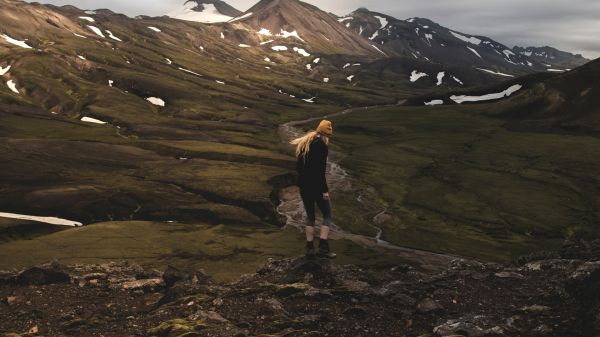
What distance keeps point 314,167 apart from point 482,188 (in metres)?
119

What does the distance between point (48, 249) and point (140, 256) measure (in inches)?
493

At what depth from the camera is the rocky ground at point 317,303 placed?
64.7ft

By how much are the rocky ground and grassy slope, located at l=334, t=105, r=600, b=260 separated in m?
61.7

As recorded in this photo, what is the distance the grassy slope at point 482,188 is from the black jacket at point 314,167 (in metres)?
66.0

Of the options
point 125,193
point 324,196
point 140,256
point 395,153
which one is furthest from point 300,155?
point 395,153

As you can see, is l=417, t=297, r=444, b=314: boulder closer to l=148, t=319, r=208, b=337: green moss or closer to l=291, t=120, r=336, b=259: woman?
l=291, t=120, r=336, b=259: woman

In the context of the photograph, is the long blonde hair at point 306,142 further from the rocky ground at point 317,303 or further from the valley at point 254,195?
the valley at point 254,195

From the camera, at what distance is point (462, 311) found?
71.0ft

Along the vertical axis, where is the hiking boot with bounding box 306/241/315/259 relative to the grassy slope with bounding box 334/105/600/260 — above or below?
above

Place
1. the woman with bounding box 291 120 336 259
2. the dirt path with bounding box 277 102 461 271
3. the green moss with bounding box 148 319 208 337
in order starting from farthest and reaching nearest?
1. the dirt path with bounding box 277 102 461 271
2. the woman with bounding box 291 120 336 259
3. the green moss with bounding box 148 319 208 337

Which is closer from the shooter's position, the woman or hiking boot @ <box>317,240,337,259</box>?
the woman

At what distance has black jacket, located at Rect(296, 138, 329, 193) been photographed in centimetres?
2388

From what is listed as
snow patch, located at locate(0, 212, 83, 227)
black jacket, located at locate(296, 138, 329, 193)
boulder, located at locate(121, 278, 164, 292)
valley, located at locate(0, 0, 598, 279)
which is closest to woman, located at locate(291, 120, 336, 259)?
black jacket, located at locate(296, 138, 329, 193)

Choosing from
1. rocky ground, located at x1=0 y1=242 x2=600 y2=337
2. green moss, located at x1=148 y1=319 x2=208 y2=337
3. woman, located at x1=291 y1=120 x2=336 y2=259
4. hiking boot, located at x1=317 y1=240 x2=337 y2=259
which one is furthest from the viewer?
hiking boot, located at x1=317 y1=240 x2=337 y2=259
